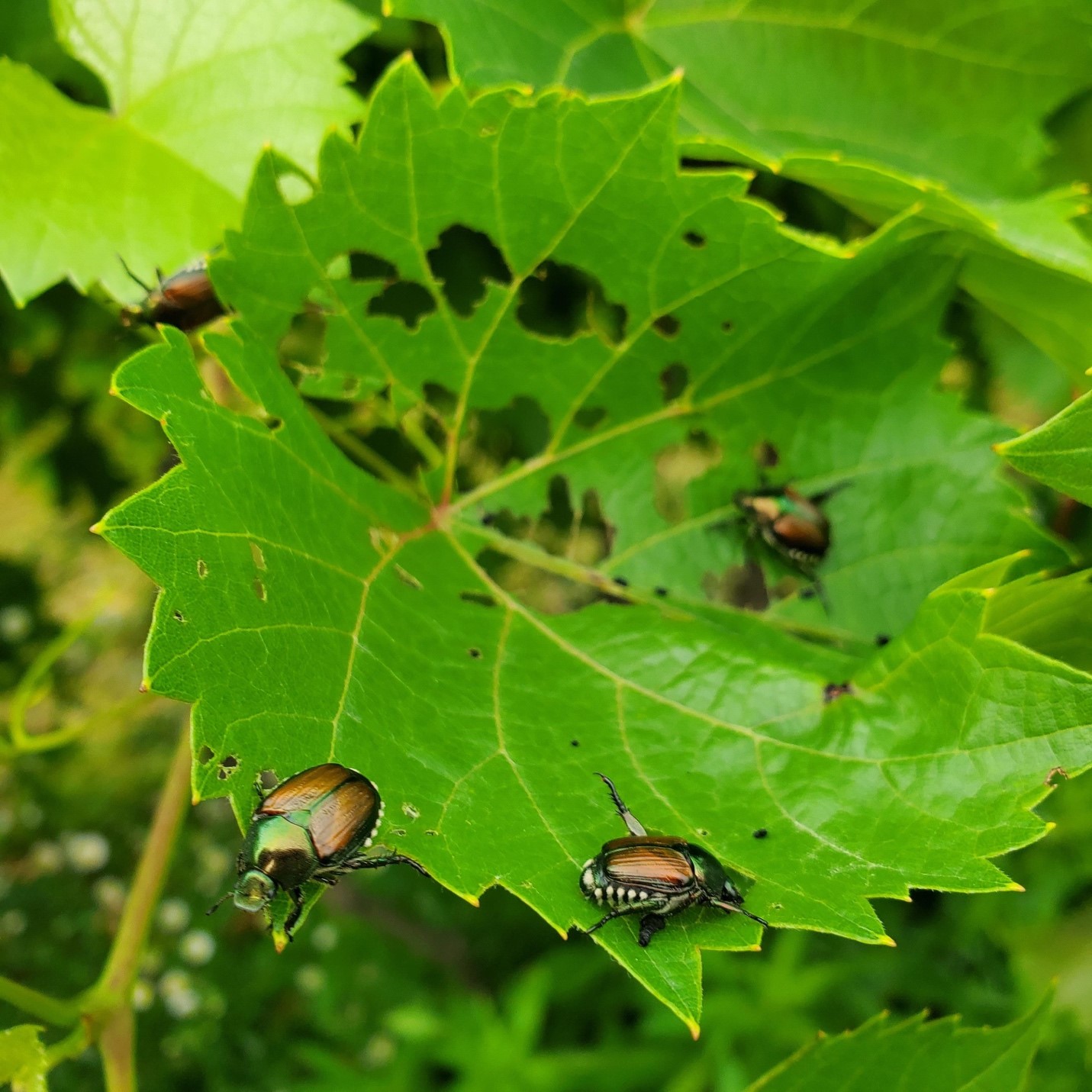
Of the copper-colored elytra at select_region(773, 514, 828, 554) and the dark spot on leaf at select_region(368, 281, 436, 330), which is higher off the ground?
the dark spot on leaf at select_region(368, 281, 436, 330)

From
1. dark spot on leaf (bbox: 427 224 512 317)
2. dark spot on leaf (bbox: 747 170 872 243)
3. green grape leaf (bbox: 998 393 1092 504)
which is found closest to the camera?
green grape leaf (bbox: 998 393 1092 504)

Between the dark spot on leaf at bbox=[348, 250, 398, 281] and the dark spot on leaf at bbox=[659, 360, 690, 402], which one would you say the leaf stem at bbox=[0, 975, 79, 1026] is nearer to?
the dark spot on leaf at bbox=[348, 250, 398, 281]

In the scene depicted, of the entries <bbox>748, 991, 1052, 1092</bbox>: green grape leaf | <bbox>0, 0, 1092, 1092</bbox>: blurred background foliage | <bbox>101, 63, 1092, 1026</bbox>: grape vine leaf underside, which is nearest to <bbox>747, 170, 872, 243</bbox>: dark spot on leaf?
<bbox>0, 0, 1092, 1092</bbox>: blurred background foliage

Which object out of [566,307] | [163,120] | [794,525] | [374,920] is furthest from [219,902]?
[374,920]

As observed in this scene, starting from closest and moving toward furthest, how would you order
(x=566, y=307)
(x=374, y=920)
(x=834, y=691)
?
1. (x=834, y=691)
2. (x=566, y=307)
3. (x=374, y=920)

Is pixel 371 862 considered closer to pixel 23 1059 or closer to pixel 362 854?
pixel 362 854

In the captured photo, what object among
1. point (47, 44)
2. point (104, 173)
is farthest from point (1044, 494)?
point (47, 44)

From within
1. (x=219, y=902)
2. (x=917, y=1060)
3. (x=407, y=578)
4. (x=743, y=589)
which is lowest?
(x=917, y=1060)

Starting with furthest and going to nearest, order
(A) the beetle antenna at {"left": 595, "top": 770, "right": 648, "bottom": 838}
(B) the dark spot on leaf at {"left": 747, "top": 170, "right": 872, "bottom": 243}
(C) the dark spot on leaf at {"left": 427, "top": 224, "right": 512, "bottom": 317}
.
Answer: (B) the dark spot on leaf at {"left": 747, "top": 170, "right": 872, "bottom": 243}, (C) the dark spot on leaf at {"left": 427, "top": 224, "right": 512, "bottom": 317}, (A) the beetle antenna at {"left": 595, "top": 770, "right": 648, "bottom": 838}

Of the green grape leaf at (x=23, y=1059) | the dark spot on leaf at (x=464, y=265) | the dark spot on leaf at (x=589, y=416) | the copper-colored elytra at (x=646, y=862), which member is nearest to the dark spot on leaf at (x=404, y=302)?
the dark spot on leaf at (x=464, y=265)
